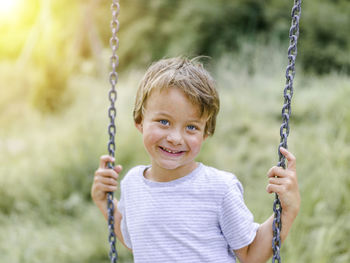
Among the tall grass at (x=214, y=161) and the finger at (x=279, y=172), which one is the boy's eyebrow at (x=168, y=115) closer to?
the finger at (x=279, y=172)

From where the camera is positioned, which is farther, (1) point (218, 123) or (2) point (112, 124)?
(1) point (218, 123)

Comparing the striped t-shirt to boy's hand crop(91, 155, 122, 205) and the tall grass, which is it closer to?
boy's hand crop(91, 155, 122, 205)

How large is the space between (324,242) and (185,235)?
219 centimetres

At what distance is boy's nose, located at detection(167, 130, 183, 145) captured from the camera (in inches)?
69.7

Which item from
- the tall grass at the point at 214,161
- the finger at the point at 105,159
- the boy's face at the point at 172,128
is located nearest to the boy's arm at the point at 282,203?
the boy's face at the point at 172,128

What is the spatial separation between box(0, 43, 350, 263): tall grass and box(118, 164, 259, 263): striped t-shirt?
191cm

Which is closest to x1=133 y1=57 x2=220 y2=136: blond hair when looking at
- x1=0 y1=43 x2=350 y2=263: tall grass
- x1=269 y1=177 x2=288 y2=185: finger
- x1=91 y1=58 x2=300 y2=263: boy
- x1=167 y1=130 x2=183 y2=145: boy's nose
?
x1=91 y1=58 x2=300 y2=263: boy

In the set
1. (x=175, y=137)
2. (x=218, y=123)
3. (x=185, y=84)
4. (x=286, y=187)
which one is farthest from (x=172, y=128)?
(x=218, y=123)

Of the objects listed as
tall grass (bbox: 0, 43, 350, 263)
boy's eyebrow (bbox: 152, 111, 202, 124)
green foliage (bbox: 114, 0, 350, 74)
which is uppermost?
green foliage (bbox: 114, 0, 350, 74)

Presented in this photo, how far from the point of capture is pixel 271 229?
5.93 feet

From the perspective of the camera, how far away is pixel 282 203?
5.75ft

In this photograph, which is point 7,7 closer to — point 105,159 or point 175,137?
point 105,159

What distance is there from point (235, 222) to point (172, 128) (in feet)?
1.47

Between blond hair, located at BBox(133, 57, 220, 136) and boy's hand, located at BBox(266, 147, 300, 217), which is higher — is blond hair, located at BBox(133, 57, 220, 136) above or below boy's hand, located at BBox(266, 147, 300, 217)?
above
